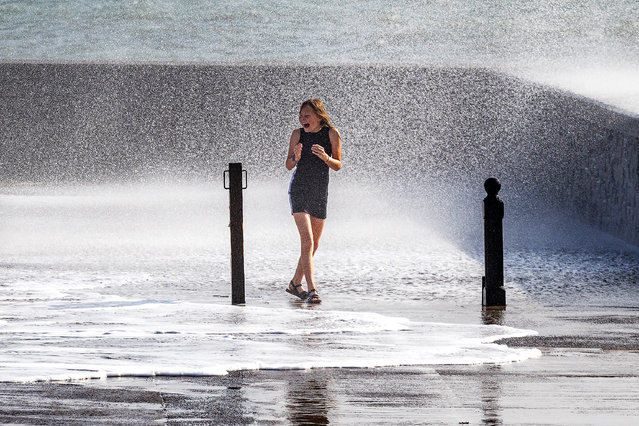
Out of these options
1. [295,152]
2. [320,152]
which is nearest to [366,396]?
[320,152]

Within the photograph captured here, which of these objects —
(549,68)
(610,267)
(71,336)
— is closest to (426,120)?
(549,68)

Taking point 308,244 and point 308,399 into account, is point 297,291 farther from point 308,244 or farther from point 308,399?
point 308,399

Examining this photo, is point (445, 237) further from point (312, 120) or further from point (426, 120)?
point (426, 120)

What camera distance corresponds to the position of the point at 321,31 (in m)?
58.4

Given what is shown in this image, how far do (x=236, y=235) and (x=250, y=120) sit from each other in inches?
916

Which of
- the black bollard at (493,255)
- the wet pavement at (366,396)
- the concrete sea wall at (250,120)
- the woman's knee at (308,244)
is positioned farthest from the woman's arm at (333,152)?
the concrete sea wall at (250,120)

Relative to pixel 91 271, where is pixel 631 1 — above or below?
above

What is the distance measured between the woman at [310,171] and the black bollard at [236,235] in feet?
1.34

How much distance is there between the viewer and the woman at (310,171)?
377 inches

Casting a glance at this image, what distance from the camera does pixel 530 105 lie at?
93.0ft

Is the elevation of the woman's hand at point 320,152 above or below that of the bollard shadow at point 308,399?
above

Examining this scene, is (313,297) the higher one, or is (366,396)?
(313,297)

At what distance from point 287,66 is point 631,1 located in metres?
33.5

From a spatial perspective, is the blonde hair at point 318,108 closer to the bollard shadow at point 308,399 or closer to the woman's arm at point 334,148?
the woman's arm at point 334,148
